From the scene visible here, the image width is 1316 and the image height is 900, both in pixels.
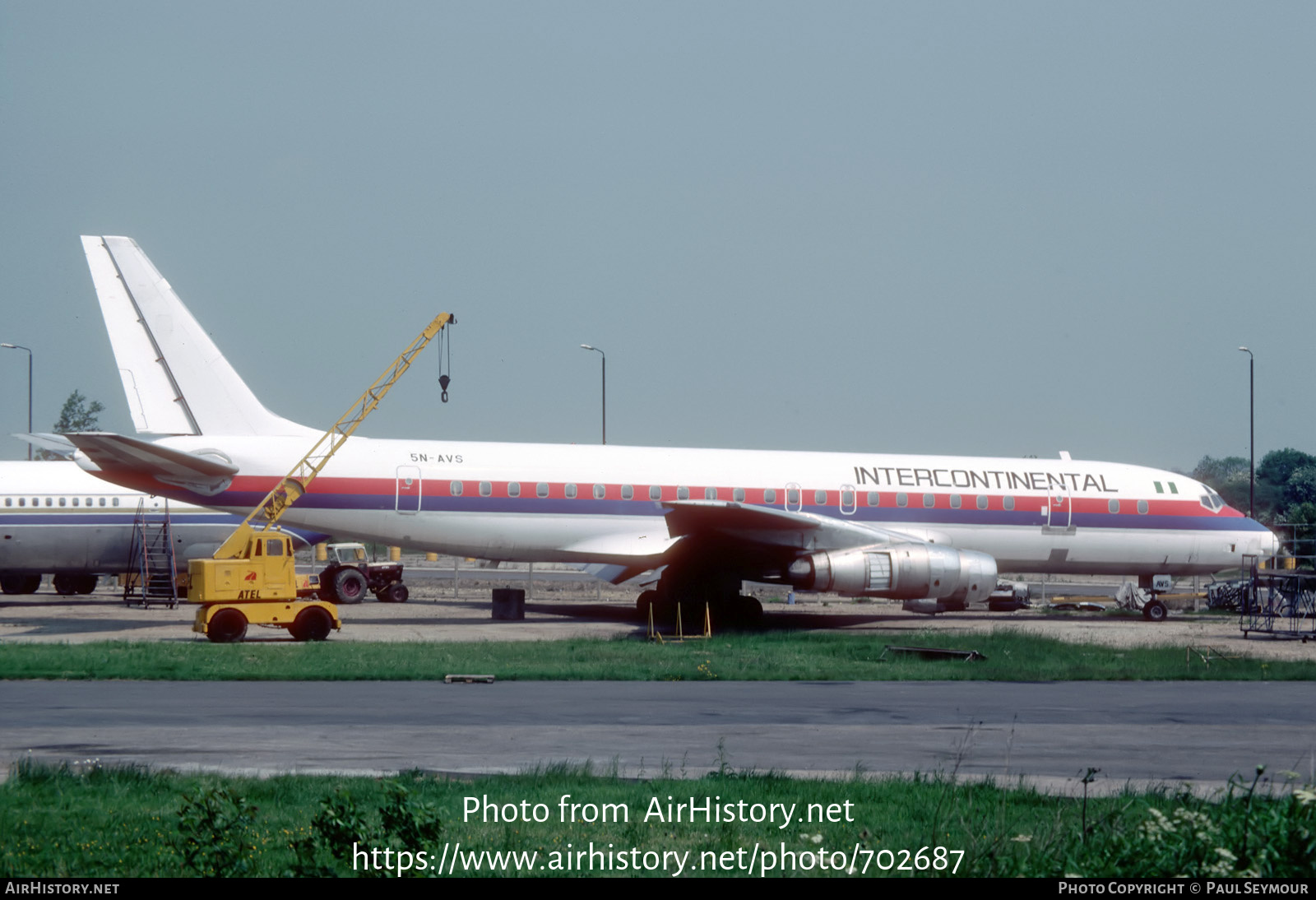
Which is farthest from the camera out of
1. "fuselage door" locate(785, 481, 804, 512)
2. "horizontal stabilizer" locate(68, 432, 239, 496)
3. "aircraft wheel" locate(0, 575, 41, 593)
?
"aircraft wheel" locate(0, 575, 41, 593)

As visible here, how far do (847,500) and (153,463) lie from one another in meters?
14.4

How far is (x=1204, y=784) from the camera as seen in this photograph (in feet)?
31.8

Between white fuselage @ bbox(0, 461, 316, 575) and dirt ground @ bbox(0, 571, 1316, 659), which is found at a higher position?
white fuselage @ bbox(0, 461, 316, 575)

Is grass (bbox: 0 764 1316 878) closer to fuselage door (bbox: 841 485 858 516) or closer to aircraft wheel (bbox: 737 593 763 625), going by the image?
aircraft wheel (bbox: 737 593 763 625)

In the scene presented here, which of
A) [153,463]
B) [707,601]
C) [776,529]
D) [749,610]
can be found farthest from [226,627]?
[749,610]

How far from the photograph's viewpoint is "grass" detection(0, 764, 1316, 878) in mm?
6062

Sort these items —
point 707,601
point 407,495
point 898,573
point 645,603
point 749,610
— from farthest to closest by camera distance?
1. point 645,603
2. point 749,610
3. point 707,601
4. point 407,495
5. point 898,573

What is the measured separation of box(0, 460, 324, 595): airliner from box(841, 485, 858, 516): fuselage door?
14.0 metres

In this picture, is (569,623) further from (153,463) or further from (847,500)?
(153,463)

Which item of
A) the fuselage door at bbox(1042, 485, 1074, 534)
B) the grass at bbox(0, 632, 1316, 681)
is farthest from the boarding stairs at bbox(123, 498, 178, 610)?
the fuselage door at bbox(1042, 485, 1074, 534)

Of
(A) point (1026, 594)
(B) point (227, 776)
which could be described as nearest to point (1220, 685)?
(B) point (227, 776)

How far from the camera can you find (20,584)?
39344mm

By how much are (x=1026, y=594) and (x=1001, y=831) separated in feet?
106
